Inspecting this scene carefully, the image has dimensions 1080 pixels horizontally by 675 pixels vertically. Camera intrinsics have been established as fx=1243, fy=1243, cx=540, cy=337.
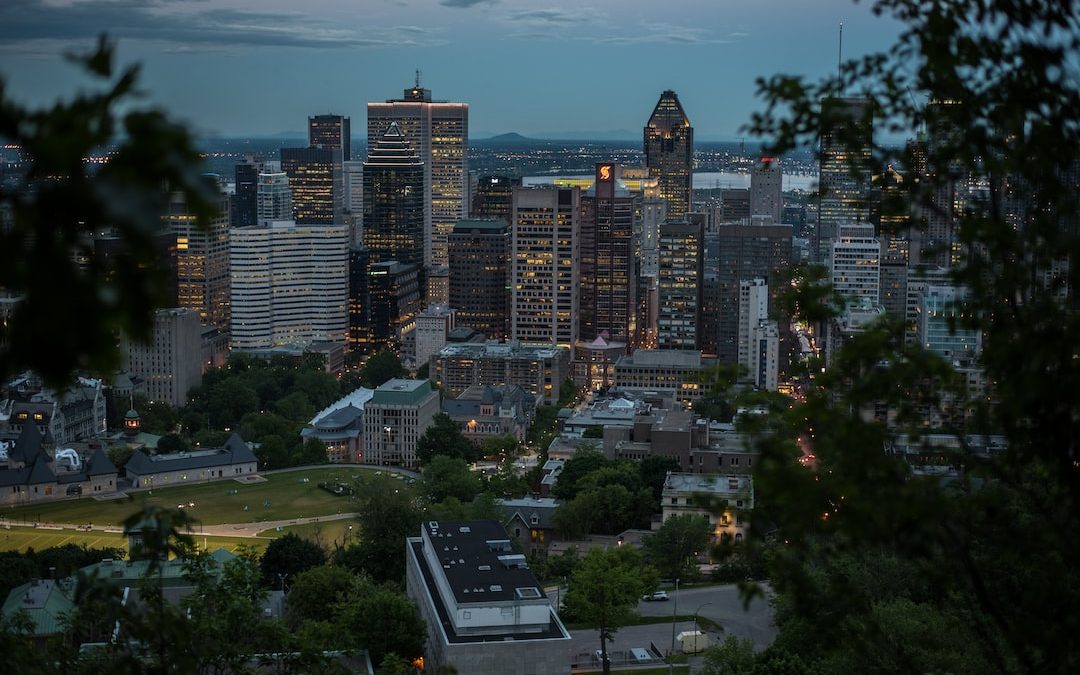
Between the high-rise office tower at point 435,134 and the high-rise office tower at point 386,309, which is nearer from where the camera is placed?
the high-rise office tower at point 386,309

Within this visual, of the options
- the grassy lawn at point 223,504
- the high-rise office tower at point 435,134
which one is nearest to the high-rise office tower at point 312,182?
the high-rise office tower at point 435,134

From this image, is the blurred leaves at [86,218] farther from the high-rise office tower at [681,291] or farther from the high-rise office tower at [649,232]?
the high-rise office tower at [649,232]

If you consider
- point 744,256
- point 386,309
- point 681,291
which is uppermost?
point 744,256

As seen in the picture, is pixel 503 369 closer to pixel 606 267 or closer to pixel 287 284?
pixel 606 267

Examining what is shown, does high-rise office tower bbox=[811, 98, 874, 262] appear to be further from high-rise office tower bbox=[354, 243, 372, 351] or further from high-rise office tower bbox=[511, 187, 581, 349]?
high-rise office tower bbox=[354, 243, 372, 351]

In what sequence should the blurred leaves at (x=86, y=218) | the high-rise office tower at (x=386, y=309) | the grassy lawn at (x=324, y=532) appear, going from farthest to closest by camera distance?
1. the high-rise office tower at (x=386, y=309)
2. the grassy lawn at (x=324, y=532)
3. the blurred leaves at (x=86, y=218)

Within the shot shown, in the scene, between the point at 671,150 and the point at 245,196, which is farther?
the point at 671,150

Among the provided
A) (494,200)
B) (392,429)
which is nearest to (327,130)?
(494,200)

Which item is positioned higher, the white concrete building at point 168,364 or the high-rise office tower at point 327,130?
the high-rise office tower at point 327,130
